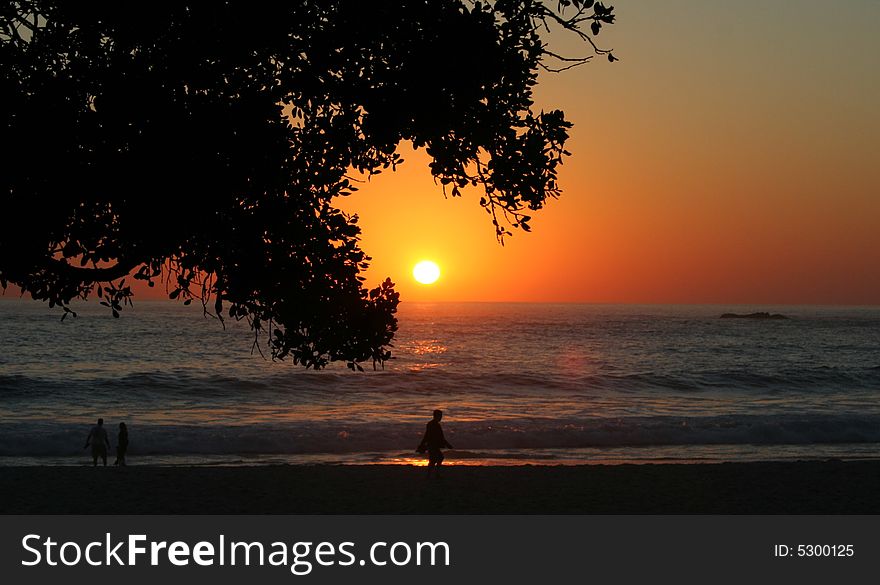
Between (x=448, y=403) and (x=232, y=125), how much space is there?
39.1 meters

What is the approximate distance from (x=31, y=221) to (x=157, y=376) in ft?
173

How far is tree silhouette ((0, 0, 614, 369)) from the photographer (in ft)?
31.1

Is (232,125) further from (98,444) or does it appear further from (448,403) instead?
(448,403)

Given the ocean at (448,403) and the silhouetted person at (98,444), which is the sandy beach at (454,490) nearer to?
the silhouetted person at (98,444)

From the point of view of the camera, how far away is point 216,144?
31.7 ft

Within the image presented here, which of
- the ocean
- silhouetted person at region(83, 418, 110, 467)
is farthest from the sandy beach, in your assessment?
the ocean

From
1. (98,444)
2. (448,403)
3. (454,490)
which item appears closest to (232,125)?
(454,490)

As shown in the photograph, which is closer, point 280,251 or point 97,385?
point 280,251

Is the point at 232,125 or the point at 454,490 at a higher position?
the point at 232,125

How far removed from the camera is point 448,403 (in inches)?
1885

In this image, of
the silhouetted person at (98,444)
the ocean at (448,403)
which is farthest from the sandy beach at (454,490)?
the ocean at (448,403)

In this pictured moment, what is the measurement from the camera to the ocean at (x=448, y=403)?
100 feet
